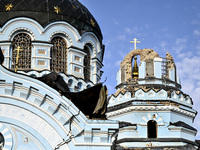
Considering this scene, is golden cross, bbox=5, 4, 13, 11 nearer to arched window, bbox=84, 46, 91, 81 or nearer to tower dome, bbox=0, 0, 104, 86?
tower dome, bbox=0, 0, 104, 86

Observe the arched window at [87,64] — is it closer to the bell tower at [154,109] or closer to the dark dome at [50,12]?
the dark dome at [50,12]

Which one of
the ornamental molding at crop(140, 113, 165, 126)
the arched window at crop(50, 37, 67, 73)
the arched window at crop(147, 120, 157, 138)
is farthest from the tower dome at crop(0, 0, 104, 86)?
the arched window at crop(147, 120, 157, 138)

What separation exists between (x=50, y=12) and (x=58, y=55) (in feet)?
6.94

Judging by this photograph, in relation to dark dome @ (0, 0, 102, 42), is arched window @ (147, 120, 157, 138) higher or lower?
lower

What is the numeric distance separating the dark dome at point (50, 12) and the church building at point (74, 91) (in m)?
0.05

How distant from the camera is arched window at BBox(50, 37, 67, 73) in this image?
24.5 m

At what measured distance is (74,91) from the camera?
78.8ft

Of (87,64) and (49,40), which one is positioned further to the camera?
(87,64)

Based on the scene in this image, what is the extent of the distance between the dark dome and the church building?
0.05 meters

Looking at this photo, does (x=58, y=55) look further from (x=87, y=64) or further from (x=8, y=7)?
(x=8, y=7)

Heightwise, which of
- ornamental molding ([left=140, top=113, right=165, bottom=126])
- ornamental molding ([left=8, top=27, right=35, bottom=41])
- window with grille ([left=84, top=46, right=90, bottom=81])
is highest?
ornamental molding ([left=8, top=27, right=35, bottom=41])

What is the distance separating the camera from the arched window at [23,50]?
79.4 feet

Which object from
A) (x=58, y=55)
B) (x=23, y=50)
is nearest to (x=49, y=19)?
(x=58, y=55)

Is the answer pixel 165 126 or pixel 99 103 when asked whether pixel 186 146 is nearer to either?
pixel 165 126
